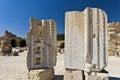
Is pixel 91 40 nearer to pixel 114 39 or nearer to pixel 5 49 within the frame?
pixel 114 39

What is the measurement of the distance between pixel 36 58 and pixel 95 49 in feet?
7.76

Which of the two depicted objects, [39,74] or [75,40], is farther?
[39,74]

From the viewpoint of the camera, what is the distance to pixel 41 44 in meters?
5.90

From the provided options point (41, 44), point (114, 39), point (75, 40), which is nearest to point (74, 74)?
point (75, 40)

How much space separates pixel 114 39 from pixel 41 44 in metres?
13.0

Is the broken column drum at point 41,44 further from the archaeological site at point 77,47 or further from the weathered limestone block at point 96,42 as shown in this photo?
the weathered limestone block at point 96,42

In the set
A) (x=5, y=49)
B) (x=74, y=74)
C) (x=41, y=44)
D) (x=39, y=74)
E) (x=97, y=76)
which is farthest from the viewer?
(x=5, y=49)

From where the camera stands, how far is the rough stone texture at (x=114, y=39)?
16.7 meters

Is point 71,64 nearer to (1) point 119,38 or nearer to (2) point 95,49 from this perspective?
(2) point 95,49

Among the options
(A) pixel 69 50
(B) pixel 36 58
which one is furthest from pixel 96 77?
(B) pixel 36 58

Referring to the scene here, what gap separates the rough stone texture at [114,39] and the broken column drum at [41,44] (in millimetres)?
12162

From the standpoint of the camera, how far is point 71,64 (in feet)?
16.2

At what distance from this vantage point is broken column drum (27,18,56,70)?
19.1ft

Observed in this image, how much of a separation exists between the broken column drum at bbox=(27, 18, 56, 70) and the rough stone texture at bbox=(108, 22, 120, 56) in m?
12.2
